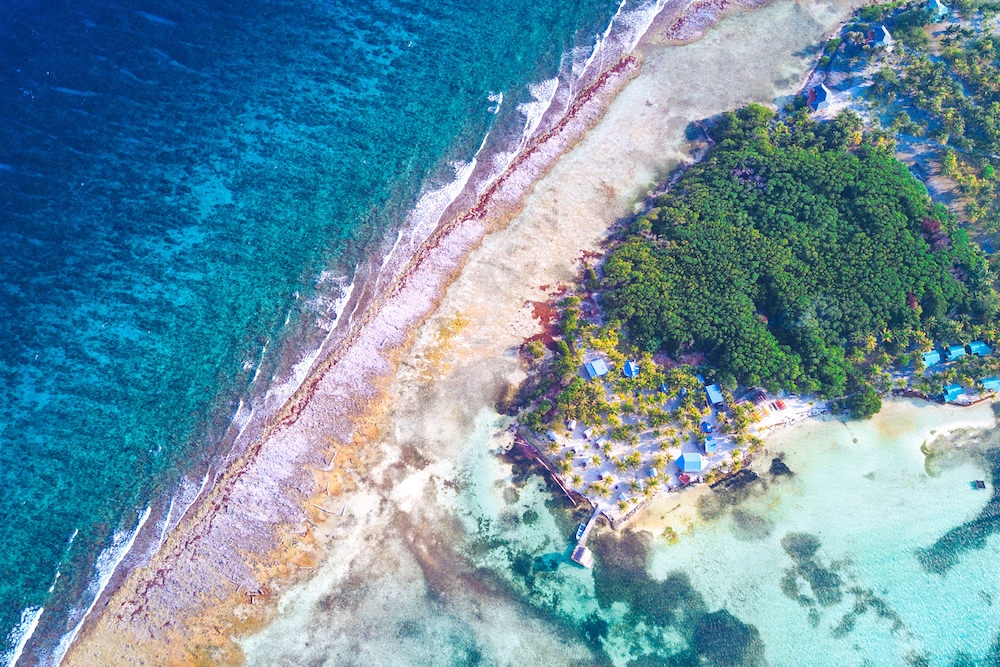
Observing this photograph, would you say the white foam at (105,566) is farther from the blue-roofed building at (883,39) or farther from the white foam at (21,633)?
the blue-roofed building at (883,39)

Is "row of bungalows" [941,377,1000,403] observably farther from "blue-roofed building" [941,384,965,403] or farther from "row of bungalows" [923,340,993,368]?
"row of bungalows" [923,340,993,368]

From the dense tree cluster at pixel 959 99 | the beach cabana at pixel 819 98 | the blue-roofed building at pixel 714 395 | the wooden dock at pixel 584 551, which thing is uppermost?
the dense tree cluster at pixel 959 99

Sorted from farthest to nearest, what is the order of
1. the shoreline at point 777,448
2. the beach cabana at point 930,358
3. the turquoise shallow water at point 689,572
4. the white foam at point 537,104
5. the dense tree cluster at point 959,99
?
the white foam at point 537,104 → the dense tree cluster at point 959,99 → the beach cabana at point 930,358 → the shoreline at point 777,448 → the turquoise shallow water at point 689,572

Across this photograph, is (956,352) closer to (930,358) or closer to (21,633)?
(930,358)

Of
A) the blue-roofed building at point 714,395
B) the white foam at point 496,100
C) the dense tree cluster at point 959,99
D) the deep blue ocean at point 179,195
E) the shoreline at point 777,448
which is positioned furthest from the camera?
the white foam at point 496,100

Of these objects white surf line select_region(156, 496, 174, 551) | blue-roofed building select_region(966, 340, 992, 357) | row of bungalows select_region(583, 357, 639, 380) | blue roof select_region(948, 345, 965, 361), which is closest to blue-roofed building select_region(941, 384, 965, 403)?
blue roof select_region(948, 345, 965, 361)

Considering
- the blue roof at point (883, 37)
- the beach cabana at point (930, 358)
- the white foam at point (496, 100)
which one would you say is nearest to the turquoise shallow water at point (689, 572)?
the beach cabana at point (930, 358)
